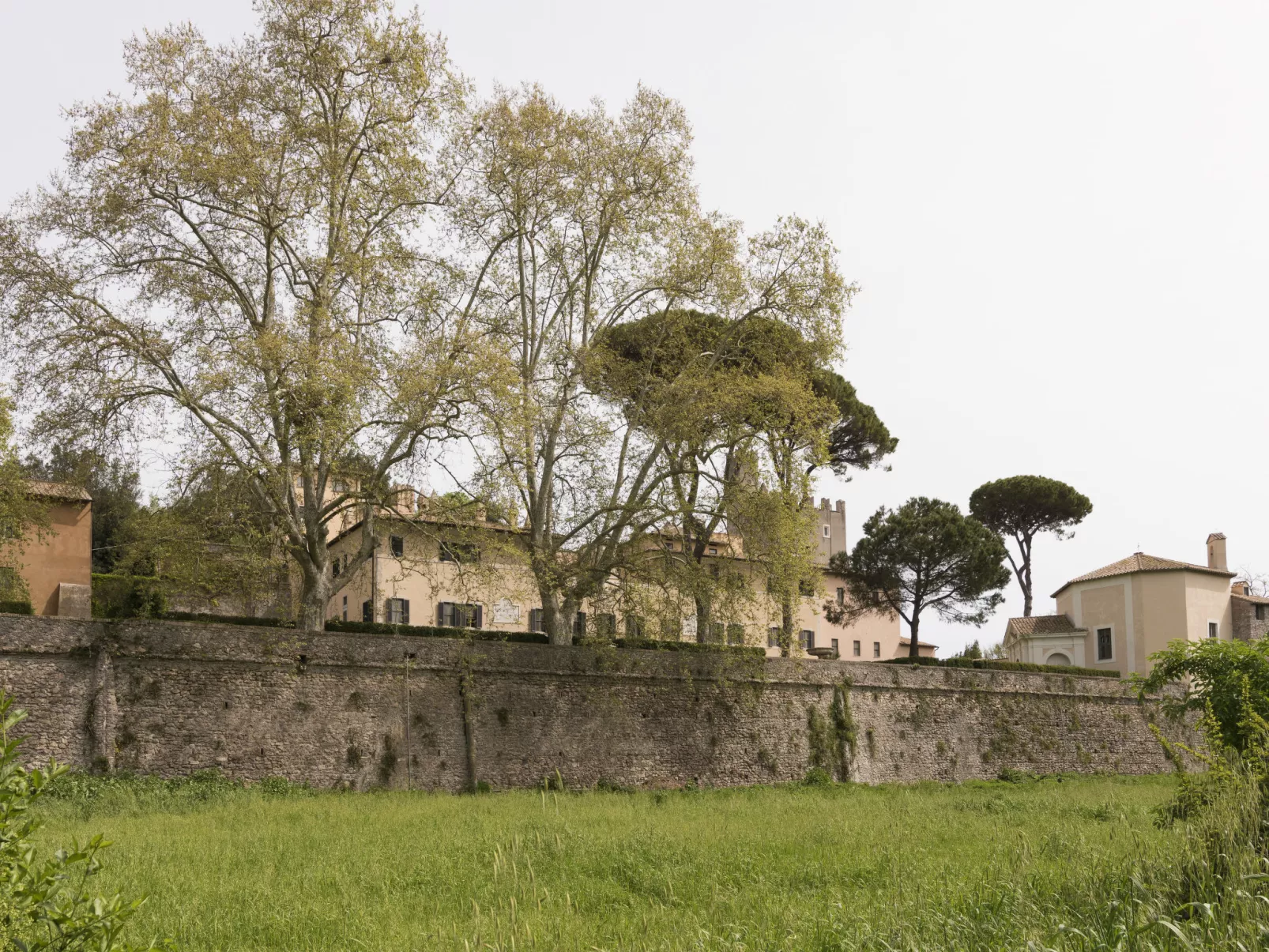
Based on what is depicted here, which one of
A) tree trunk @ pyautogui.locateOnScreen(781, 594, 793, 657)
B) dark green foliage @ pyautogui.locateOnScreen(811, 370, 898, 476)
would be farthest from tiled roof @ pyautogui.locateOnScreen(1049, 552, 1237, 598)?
tree trunk @ pyautogui.locateOnScreen(781, 594, 793, 657)

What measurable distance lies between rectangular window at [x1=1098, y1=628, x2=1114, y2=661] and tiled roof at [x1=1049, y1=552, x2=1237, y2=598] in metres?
2.26

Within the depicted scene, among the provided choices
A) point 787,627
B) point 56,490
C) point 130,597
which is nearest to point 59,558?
point 130,597

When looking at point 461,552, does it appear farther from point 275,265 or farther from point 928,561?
point 928,561

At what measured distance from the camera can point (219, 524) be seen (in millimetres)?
22172

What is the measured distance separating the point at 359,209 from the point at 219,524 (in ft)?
24.0

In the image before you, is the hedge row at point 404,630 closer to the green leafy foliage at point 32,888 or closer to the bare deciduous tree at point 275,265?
the bare deciduous tree at point 275,265

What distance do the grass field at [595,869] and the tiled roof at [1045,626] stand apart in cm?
2929

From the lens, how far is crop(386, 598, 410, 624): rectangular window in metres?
41.8

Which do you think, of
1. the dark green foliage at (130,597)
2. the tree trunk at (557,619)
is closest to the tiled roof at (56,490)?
the dark green foliage at (130,597)

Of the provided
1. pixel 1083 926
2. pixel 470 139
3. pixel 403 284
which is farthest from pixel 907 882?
pixel 470 139

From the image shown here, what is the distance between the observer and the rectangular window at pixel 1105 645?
47094 mm

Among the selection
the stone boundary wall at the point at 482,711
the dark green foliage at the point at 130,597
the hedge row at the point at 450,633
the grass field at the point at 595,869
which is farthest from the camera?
the dark green foliage at the point at 130,597

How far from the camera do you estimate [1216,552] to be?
49.3 meters

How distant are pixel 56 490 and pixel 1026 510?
4345 cm
